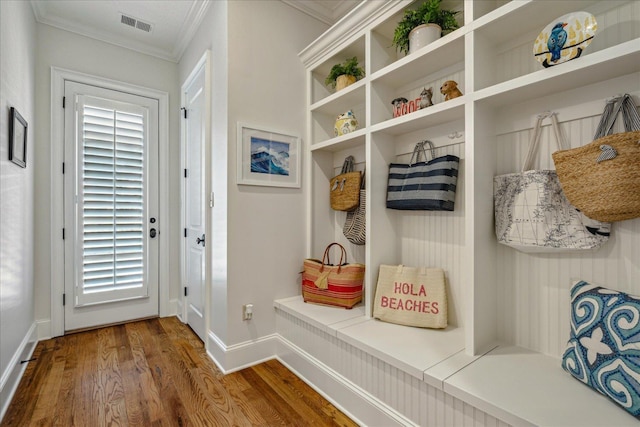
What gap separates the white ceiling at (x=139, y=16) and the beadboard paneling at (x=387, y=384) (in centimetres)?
251

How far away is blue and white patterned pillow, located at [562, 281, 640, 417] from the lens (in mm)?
1007

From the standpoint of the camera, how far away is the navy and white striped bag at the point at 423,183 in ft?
5.43

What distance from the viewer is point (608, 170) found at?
3.59ft

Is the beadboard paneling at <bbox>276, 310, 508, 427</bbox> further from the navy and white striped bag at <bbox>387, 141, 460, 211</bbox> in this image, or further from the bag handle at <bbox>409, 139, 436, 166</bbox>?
the bag handle at <bbox>409, 139, 436, 166</bbox>

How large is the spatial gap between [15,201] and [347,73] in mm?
2390

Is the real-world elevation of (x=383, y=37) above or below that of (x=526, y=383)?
above

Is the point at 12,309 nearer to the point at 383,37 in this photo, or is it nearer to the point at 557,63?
the point at 383,37

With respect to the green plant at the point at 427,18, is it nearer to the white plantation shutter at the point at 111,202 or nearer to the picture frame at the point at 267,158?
the picture frame at the point at 267,158

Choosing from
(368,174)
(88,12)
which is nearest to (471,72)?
(368,174)

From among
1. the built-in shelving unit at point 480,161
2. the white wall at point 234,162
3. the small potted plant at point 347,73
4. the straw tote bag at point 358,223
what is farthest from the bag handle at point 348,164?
the small potted plant at point 347,73

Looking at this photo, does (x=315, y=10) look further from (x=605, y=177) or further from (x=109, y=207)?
(x=109, y=207)

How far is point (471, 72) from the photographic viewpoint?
4.71ft

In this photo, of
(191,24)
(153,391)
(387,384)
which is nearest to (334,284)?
(387,384)

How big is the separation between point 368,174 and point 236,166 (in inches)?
35.8
